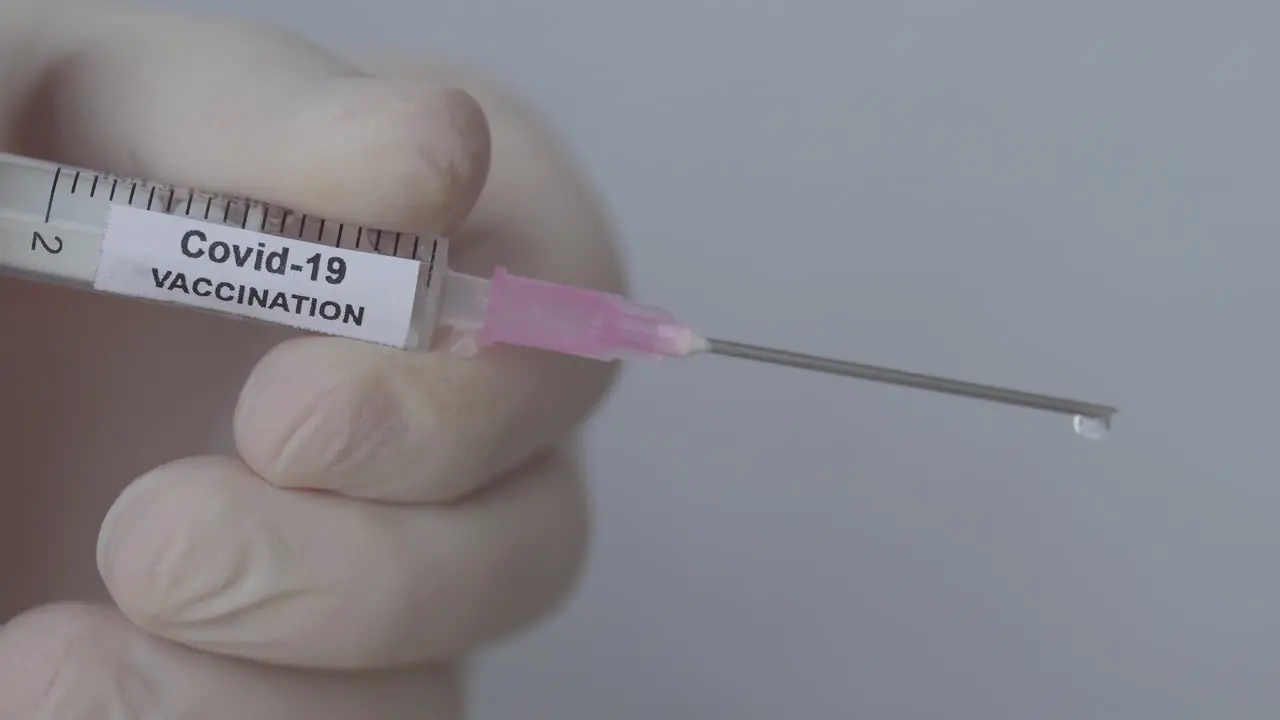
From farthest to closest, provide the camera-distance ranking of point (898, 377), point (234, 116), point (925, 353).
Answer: point (925, 353) → point (234, 116) → point (898, 377)

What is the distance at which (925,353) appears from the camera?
1.01 meters

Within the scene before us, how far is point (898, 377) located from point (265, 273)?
325mm

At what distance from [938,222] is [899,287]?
0.22 feet

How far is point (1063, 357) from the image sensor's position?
3.24 feet

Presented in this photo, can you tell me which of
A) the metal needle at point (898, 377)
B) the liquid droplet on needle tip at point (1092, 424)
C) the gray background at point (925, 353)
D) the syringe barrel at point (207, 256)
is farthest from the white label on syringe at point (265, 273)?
the gray background at point (925, 353)

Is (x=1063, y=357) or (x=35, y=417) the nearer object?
(x=35, y=417)

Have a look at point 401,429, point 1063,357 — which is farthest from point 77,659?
point 1063,357

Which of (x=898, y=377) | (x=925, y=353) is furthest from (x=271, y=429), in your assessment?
(x=925, y=353)

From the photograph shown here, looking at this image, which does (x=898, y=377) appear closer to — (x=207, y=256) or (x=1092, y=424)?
(x=1092, y=424)

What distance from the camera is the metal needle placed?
1.82ft

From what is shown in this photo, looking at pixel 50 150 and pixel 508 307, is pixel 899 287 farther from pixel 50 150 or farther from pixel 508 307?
pixel 50 150

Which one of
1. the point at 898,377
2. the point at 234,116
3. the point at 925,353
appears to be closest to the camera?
the point at 898,377

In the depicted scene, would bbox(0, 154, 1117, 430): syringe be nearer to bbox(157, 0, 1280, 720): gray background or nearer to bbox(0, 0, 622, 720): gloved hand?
bbox(0, 0, 622, 720): gloved hand

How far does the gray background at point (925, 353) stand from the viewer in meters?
0.95
